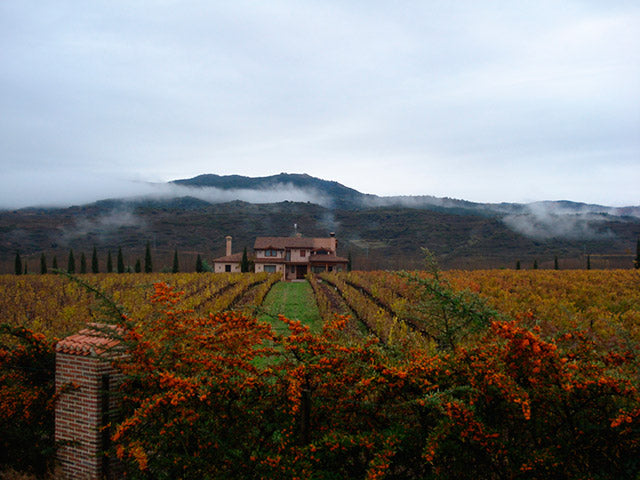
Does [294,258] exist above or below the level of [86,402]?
below

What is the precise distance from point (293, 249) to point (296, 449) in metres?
39.8

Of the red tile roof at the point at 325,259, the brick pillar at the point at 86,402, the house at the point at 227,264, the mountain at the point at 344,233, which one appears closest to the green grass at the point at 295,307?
the brick pillar at the point at 86,402

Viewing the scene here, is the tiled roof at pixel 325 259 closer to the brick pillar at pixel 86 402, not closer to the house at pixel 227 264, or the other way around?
the house at pixel 227 264

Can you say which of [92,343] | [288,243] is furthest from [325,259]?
[92,343]

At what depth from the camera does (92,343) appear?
4.71 meters

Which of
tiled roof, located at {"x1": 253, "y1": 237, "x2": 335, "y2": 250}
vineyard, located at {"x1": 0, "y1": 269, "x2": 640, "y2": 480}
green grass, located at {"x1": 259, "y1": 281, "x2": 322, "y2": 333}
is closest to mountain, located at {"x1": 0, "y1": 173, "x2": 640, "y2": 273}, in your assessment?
tiled roof, located at {"x1": 253, "y1": 237, "x2": 335, "y2": 250}

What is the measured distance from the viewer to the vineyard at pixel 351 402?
3592 millimetres

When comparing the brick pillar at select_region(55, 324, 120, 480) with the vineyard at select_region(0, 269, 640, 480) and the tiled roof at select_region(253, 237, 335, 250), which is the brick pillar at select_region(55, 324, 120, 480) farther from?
the tiled roof at select_region(253, 237, 335, 250)

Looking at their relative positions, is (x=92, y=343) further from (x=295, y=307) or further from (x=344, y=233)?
(x=344, y=233)

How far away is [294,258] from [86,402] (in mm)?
38910

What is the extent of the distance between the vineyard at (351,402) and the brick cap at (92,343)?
0.58 ft

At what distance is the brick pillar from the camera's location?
465cm

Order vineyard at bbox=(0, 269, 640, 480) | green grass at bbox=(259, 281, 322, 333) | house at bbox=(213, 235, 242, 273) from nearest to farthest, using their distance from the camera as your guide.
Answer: vineyard at bbox=(0, 269, 640, 480) → green grass at bbox=(259, 281, 322, 333) → house at bbox=(213, 235, 242, 273)

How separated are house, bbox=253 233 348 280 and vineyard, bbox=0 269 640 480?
123ft
